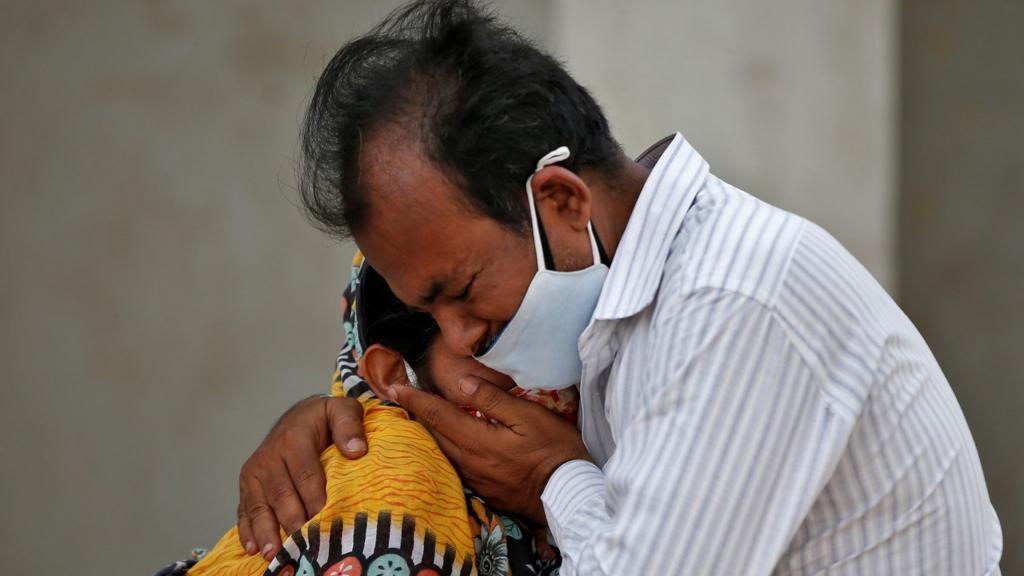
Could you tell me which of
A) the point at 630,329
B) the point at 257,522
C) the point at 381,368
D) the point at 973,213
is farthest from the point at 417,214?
the point at 973,213

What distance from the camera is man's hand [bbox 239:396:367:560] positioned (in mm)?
2365

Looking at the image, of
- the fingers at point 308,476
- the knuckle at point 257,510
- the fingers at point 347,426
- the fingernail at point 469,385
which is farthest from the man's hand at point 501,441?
the knuckle at point 257,510

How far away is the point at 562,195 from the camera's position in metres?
2.09

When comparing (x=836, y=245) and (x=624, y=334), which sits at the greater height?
(x=836, y=245)

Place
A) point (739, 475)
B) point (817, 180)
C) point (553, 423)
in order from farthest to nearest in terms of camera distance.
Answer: point (817, 180) → point (553, 423) → point (739, 475)

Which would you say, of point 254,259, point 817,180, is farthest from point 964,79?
point 254,259

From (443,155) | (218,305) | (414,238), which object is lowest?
(218,305)

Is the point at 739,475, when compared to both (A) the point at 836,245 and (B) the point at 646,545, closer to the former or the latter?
(B) the point at 646,545

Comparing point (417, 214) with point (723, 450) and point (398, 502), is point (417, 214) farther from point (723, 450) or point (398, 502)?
point (723, 450)

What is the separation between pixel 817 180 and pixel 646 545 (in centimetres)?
331

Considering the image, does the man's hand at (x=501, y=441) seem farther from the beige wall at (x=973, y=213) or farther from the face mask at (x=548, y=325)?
the beige wall at (x=973, y=213)

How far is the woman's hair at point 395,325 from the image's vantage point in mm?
2623

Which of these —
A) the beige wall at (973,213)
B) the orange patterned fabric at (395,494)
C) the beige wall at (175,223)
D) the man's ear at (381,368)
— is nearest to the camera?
the orange patterned fabric at (395,494)

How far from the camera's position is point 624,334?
2.06 metres
